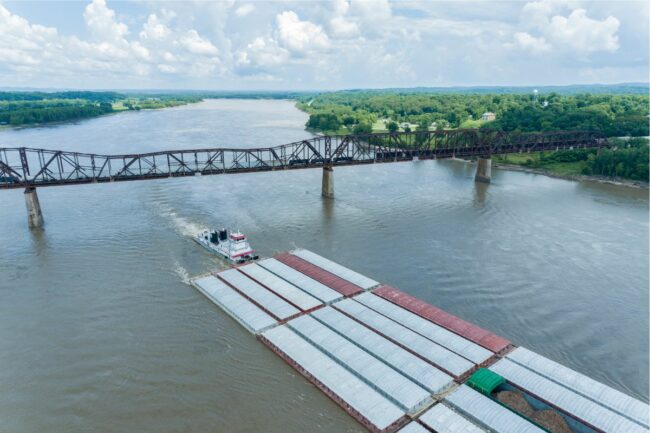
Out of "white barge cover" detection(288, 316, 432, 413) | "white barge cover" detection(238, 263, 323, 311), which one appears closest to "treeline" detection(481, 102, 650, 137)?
"white barge cover" detection(238, 263, 323, 311)

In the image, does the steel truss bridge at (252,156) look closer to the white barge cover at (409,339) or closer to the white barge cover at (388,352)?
the white barge cover at (409,339)

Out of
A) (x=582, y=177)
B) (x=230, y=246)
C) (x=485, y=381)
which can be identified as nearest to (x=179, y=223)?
(x=230, y=246)

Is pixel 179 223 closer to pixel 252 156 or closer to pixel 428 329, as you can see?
pixel 252 156

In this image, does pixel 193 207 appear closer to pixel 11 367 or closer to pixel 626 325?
pixel 11 367

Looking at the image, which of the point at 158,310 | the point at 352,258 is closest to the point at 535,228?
the point at 352,258

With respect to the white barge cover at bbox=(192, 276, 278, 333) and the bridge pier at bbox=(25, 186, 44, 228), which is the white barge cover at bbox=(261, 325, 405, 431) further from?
the bridge pier at bbox=(25, 186, 44, 228)

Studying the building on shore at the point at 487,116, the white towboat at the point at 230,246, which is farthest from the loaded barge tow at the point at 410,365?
the building on shore at the point at 487,116
